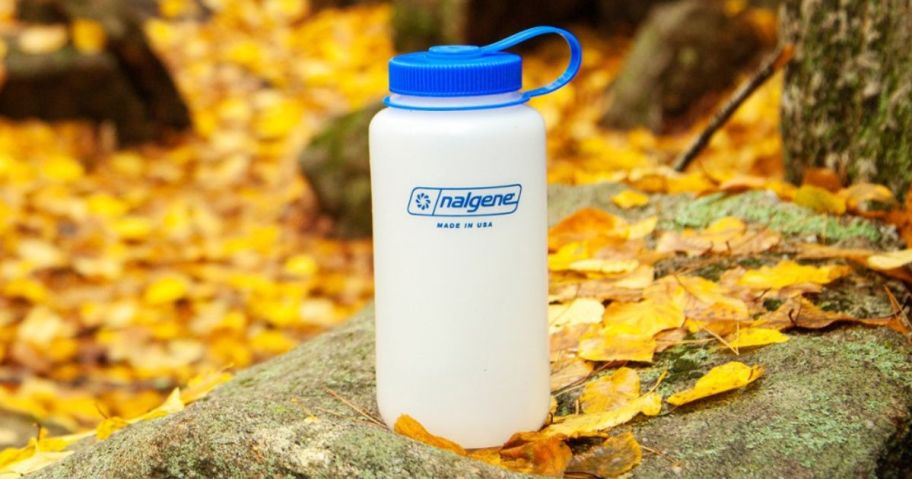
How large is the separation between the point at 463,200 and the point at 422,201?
67 millimetres

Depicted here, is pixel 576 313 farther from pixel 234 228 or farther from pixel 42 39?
pixel 42 39

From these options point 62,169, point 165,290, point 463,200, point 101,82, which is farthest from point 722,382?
point 101,82

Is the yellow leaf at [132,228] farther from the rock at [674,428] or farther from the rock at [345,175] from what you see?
the rock at [674,428]

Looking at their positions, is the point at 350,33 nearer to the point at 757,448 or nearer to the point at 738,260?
the point at 738,260

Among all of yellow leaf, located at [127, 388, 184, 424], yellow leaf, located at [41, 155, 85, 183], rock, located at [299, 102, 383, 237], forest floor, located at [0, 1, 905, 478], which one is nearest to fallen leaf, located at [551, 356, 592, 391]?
forest floor, located at [0, 1, 905, 478]

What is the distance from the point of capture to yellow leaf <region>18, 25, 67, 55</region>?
18.5 feet

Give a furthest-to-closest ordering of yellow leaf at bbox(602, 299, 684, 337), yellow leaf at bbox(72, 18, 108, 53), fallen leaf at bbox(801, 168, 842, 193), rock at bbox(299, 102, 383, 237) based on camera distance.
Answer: yellow leaf at bbox(72, 18, 108, 53), rock at bbox(299, 102, 383, 237), fallen leaf at bbox(801, 168, 842, 193), yellow leaf at bbox(602, 299, 684, 337)

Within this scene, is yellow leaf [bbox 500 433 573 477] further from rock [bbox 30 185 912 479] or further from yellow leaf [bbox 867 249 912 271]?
yellow leaf [bbox 867 249 912 271]

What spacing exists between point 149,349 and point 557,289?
223 centimetres

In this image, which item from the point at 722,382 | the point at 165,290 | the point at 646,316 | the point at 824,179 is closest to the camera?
the point at 722,382

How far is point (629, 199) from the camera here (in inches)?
112

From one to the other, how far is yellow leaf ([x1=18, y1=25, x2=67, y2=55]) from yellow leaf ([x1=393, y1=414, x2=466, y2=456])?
15.4 ft

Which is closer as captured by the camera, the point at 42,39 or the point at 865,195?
the point at 865,195

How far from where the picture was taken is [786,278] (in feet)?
7.36
